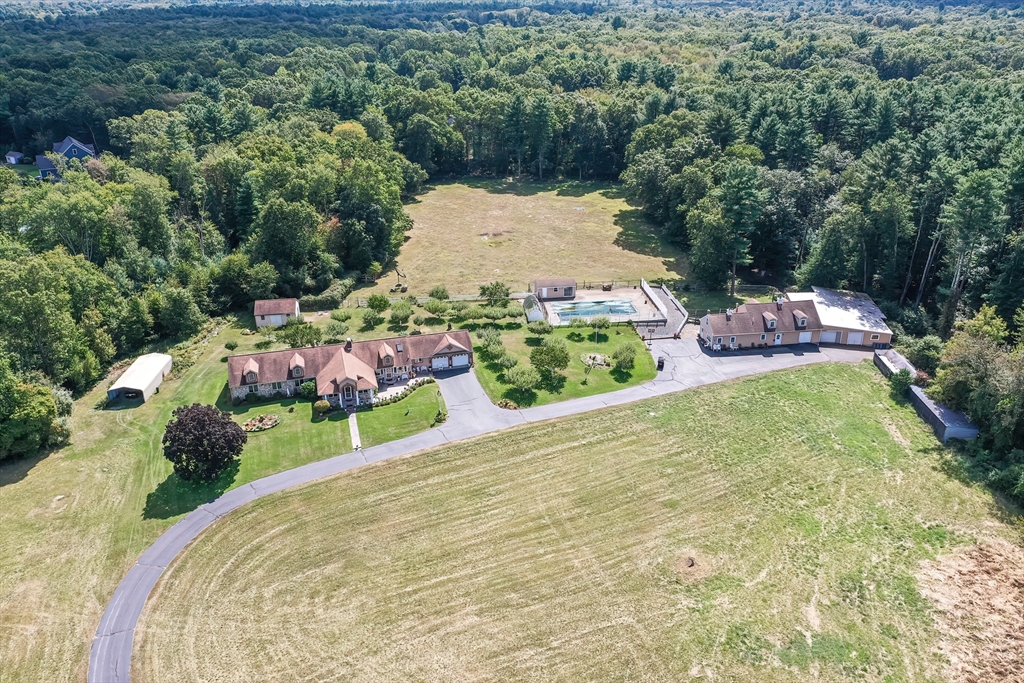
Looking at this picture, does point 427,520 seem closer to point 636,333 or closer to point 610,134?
point 636,333

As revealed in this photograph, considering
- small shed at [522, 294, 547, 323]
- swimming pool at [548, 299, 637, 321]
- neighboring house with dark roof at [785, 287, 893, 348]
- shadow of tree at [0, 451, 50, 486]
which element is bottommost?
shadow of tree at [0, 451, 50, 486]

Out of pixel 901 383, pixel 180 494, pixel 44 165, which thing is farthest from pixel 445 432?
pixel 44 165

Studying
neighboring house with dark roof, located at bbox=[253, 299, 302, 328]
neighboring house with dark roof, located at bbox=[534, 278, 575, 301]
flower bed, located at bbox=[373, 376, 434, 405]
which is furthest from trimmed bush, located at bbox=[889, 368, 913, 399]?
neighboring house with dark roof, located at bbox=[253, 299, 302, 328]

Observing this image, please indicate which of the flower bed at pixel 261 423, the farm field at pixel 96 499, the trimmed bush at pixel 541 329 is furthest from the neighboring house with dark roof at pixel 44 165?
the trimmed bush at pixel 541 329

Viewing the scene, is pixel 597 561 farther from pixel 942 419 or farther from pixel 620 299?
pixel 620 299

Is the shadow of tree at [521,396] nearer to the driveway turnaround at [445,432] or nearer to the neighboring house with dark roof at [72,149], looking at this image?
the driveway turnaround at [445,432]

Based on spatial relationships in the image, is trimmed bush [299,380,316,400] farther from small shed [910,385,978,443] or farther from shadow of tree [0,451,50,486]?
small shed [910,385,978,443]
